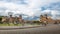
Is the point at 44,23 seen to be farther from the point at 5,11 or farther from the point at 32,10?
the point at 5,11

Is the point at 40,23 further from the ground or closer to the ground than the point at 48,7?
closer to the ground

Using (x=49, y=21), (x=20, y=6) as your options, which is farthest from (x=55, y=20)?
(x=20, y=6)

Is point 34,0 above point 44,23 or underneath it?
above

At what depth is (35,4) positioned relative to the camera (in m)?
3.64

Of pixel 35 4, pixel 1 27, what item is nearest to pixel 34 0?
pixel 35 4

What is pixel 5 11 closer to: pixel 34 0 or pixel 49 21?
pixel 34 0

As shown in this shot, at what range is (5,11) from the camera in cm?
360

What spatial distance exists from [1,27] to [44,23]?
2.32ft

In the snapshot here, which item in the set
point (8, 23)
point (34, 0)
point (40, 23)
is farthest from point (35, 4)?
point (8, 23)

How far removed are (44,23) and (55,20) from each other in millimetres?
187

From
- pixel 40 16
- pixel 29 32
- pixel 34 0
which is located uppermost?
pixel 34 0

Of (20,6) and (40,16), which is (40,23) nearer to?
(40,16)

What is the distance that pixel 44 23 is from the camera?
3.62 m

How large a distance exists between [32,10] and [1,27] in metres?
0.58
